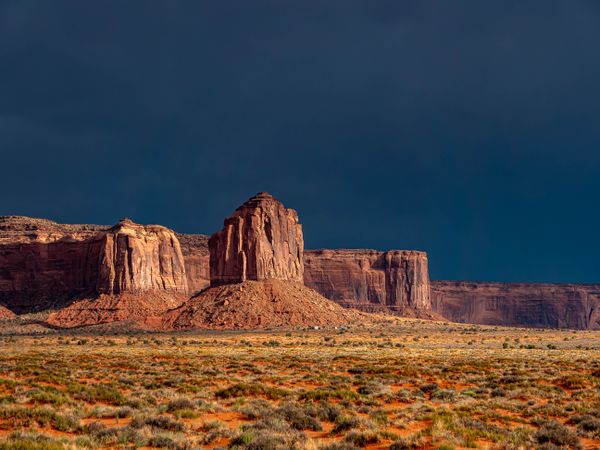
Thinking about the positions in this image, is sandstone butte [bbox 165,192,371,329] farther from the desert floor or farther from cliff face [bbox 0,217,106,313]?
the desert floor

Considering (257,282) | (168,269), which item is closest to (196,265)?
(168,269)

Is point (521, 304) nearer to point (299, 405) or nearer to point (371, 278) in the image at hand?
point (371, 278)

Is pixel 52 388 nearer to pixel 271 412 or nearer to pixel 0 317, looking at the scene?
pixel 271 412

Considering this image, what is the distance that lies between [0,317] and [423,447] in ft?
329

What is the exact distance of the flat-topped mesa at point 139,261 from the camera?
354ft

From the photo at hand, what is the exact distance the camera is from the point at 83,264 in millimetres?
117438

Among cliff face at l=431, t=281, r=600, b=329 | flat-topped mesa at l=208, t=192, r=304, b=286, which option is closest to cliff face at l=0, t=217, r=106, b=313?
flat-topped mesa at l=208, t=192, r=304, b=286

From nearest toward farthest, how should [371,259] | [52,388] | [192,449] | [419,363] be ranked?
1. [192,449]
2. [52,388]
3. [419,363]
4. [371,259]

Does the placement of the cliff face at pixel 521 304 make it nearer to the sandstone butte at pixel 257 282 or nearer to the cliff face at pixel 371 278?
the cliff face at pixel 371 278

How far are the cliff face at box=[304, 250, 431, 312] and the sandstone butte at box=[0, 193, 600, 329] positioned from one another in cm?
23

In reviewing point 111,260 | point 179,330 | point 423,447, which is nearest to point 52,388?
point 423,447

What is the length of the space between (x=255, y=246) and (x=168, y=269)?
2825 centimetres

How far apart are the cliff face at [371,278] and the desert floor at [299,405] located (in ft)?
400

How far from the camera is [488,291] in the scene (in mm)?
193375
